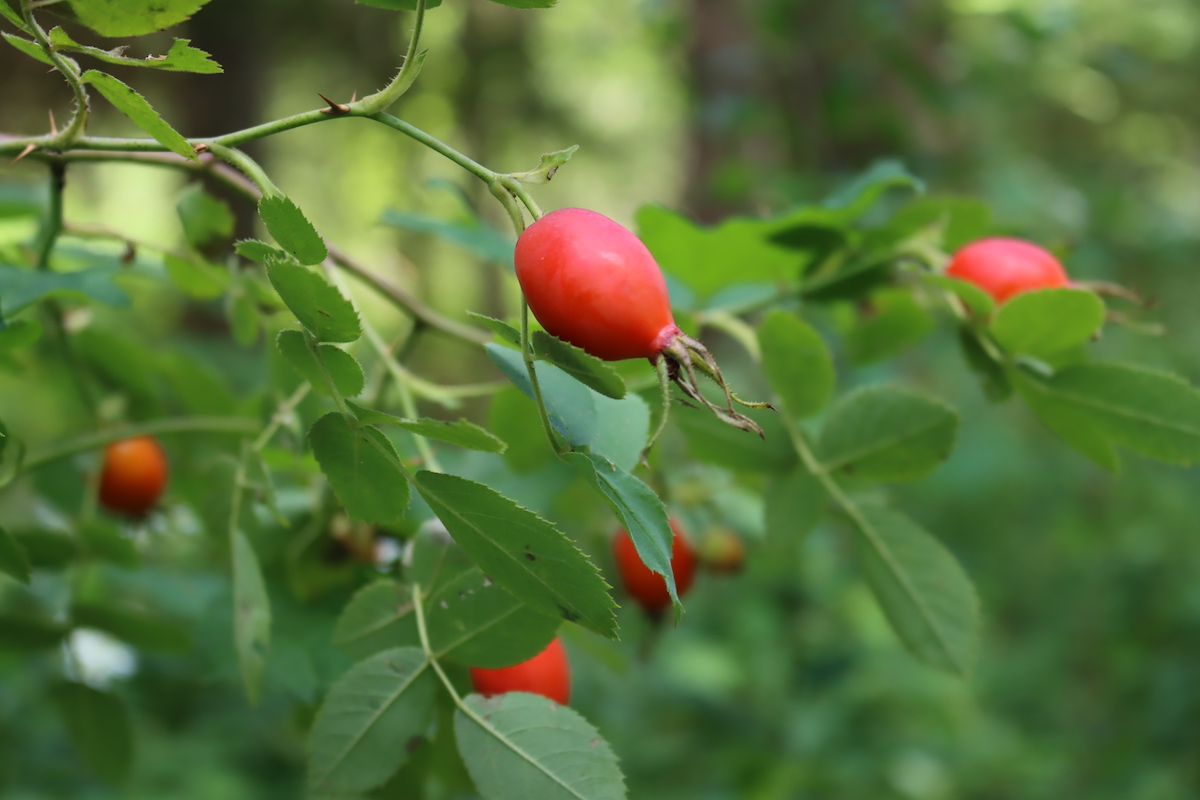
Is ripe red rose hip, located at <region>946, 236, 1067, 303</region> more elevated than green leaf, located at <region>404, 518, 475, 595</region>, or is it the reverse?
ripe red rose hip, located at <region>946, 236, 1067, 303</region>

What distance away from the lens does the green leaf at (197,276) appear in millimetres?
869

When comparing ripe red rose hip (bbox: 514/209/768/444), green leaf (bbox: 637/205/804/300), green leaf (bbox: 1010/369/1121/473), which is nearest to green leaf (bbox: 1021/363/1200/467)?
green leaf (bbox: 1010/369/1121/473)

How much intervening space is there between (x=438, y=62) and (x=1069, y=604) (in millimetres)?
9104

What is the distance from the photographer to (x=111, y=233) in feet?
2.72

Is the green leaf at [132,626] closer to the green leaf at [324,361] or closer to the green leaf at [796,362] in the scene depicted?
the green leaf at [324,361]

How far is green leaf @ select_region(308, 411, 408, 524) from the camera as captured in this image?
20.5 inches

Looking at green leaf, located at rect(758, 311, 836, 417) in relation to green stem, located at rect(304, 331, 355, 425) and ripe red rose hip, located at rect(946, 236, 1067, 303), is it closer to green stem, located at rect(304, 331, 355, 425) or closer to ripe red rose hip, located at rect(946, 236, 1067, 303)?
ripe red rose hip, located at rect(946, 236, 1067, 303)

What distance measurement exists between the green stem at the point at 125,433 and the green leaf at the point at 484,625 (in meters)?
0.36

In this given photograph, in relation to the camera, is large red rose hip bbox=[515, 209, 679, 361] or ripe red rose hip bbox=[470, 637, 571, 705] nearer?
large red rose hip bbox=[515, 209, 679, 361]

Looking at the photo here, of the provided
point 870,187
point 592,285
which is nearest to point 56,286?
point 592,285

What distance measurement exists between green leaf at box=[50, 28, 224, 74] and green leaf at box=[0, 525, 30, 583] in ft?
0.86

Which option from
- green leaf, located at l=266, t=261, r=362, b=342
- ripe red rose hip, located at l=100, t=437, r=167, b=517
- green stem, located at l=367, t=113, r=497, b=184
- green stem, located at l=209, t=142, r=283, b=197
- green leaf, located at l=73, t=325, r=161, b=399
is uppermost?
green stem, located at l=367, t=113, r=497, b=184

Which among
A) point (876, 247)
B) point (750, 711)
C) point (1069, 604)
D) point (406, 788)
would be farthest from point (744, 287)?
point (1069, 604)

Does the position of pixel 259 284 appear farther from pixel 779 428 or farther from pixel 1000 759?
pixel 1000 759
